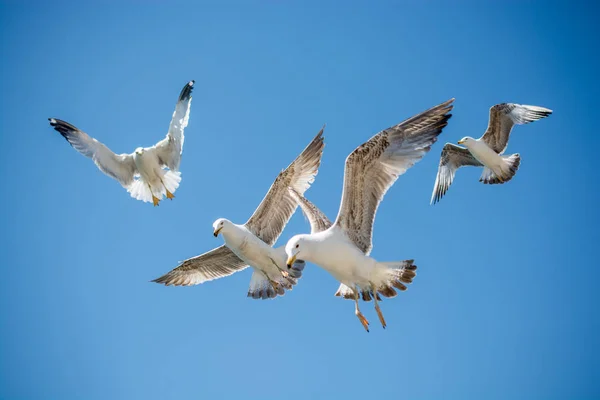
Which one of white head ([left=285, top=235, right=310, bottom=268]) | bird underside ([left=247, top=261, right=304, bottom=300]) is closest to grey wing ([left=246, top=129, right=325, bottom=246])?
bird underside ([left=247, top=261, right=304, bottom=300])

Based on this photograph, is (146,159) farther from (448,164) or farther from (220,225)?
(448,164)

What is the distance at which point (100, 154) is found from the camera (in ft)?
42.2

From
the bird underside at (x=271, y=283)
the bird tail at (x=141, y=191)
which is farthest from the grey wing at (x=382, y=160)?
the bird tail at (x=141, y=191)

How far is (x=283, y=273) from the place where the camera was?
10.8 metres

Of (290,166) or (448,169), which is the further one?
(448,169)

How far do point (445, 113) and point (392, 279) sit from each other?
2113 millimetres

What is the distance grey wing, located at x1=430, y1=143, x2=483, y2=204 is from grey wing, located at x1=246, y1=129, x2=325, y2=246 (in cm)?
455

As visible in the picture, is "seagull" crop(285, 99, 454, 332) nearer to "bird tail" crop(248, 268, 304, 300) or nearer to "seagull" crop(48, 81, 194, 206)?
"bird tail" crop(248, 268, 304, 300)

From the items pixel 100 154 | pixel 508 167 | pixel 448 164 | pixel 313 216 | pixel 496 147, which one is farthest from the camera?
pixel 448 164

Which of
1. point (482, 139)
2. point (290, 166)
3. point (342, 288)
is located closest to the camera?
point (342, 288)

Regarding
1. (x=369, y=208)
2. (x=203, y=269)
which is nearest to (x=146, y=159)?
(x=203, y=269)

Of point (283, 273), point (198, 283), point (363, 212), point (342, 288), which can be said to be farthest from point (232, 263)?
point (363, 212)

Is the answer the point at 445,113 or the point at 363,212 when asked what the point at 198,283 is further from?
Answer: the point at 445,113

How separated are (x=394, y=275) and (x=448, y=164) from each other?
24.4 ft
